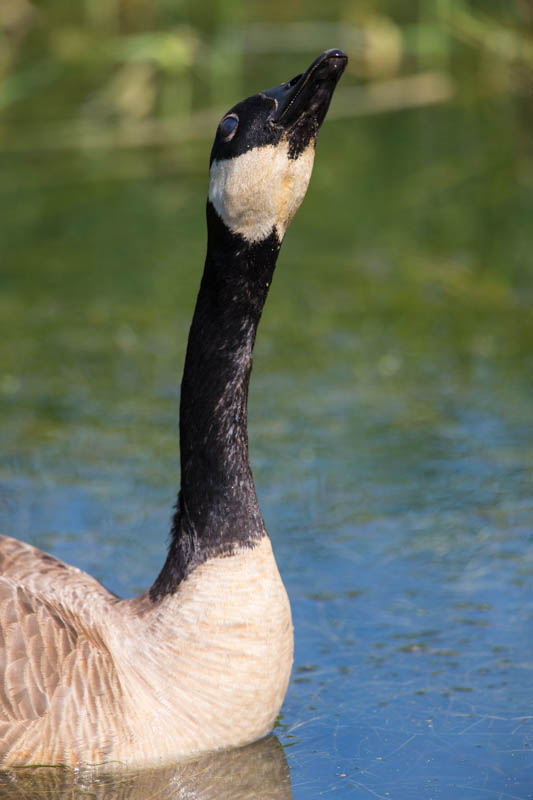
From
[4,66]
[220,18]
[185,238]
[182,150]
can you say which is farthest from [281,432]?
[220,18]

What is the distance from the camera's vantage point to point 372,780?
390 cm

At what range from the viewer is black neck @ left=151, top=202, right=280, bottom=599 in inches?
160

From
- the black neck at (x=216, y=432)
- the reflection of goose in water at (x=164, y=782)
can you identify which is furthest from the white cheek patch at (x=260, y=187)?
the reflection of goose in water at (x=164, y=782)

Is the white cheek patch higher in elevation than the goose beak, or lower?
lower

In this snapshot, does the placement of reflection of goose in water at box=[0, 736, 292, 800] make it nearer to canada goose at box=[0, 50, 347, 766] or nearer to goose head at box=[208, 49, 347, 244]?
canada goose at box=[0, 50, 347, 766]

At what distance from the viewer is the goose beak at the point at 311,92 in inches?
141

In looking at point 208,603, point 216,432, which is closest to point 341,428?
point 216,432

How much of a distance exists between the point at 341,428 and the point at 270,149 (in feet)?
10.4

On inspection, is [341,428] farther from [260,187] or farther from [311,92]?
[311,92]

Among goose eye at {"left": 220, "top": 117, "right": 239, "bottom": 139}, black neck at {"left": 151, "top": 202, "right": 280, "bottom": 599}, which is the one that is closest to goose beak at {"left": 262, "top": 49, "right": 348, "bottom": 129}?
goose eye at {"left": 220, "top": 117, "right": 239, "bottom": 139}

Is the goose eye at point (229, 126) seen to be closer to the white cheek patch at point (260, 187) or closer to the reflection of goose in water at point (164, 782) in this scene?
the white cheek patch at point (260, 187)

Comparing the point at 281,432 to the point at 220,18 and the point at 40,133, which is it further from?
the point at 220,18

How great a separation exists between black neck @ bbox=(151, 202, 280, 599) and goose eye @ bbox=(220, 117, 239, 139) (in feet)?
1.35

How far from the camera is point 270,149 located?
3.69 metres
